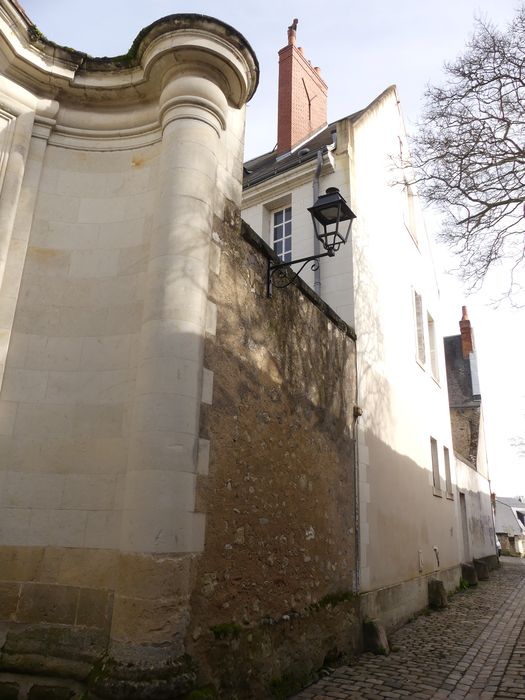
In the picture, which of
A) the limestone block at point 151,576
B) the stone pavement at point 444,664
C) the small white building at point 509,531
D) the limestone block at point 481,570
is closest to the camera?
the limestone block at point 151,576

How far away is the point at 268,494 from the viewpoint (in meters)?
4.79

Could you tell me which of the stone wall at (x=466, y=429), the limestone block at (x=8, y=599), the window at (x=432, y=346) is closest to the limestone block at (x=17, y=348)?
the limestone block at (x=8, y=599)

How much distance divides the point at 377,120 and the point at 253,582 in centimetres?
898

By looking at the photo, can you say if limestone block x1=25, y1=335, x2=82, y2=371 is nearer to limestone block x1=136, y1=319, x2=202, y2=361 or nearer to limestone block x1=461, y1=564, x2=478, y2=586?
limestone block x1=136, y1=319, x2=202, y2=361

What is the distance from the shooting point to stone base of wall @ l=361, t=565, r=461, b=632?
674cm

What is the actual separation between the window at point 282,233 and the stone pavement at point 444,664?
6017mm

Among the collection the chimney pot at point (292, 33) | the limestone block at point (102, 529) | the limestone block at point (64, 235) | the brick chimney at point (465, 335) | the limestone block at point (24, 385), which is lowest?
the limestone block at point (102, 529)

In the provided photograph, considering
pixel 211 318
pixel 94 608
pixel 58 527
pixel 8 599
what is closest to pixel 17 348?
pixel 58 527

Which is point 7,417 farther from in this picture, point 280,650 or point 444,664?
point 444,664

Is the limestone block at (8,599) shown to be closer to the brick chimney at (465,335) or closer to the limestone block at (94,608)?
the limestone block at (94,608)

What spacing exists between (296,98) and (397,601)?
10.2 meters

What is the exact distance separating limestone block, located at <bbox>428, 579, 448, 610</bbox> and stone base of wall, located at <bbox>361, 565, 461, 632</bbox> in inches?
6.2

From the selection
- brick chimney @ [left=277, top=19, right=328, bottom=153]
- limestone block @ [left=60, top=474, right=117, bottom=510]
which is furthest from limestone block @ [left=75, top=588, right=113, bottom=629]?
brick chimney @ [left=277, top=19, right=328, bottom=153]

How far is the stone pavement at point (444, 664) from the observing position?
479 centimetres
